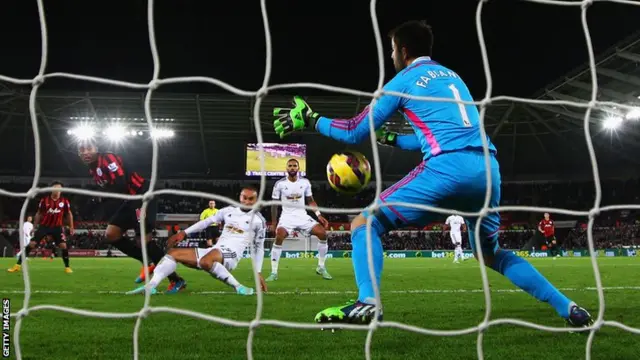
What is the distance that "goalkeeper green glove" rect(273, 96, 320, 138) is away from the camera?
3.16 m

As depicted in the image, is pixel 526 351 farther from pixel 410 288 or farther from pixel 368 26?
pixel 368 26

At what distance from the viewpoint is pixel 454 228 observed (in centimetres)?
1667

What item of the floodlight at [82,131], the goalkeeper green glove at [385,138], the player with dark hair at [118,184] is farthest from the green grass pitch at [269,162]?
the goalkeeper green glove at [385,138]

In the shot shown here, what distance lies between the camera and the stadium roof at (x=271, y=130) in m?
24.0

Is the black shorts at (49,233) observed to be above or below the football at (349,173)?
below

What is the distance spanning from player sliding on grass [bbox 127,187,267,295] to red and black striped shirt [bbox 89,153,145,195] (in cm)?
128

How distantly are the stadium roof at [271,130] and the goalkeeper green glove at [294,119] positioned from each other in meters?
19.2

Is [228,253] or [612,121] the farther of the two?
[612,121]

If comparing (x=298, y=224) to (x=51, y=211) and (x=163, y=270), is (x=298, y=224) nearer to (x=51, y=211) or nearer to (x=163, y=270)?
A: (x=163, y=270)

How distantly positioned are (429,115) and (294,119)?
2.62 ft

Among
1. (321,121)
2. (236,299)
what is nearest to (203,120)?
(236,299)

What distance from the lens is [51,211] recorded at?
33.0ft

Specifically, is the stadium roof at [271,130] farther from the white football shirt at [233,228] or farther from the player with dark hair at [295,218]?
the white football shirt at [233,228]

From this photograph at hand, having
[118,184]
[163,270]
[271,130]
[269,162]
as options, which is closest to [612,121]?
[269,162]
